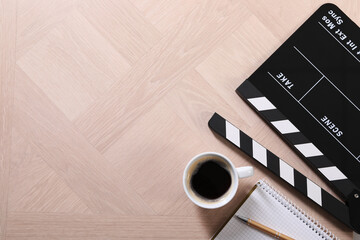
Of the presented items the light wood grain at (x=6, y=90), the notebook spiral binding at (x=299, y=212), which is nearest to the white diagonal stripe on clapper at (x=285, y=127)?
the notebook spiral binding at (x=299, y=212)

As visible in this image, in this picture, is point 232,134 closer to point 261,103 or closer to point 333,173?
point 261,103

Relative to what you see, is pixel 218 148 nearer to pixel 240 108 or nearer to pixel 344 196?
pixel 240 108

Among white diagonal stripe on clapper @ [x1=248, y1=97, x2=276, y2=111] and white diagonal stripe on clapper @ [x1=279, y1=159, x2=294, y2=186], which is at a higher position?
white diagonal stripe on clapper @ [x1=248, y1=97, x2=276, y2=111]

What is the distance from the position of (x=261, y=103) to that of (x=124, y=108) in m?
0.26

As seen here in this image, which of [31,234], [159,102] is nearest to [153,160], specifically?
[159,102]

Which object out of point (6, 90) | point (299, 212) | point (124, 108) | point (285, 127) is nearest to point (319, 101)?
point (285, 127)

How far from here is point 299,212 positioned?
78 cm

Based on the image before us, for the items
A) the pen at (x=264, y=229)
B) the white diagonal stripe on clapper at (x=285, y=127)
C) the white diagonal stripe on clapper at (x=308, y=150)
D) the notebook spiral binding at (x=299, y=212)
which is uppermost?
the white diagonal stripe on clapper at (x=285, y=127)

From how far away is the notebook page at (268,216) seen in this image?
2.55 ft

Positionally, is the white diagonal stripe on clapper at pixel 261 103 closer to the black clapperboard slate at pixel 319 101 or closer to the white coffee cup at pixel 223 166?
the black clapperboard slate at pixel 319 101

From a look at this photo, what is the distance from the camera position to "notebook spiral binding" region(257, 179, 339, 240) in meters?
0.77

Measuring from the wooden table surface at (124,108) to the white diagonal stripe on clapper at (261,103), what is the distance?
2cm

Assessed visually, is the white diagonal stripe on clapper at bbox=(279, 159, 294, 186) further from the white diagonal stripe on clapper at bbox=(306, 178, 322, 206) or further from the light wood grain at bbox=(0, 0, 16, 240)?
the light wood grain at bbox=(0, 0, 16, 240)

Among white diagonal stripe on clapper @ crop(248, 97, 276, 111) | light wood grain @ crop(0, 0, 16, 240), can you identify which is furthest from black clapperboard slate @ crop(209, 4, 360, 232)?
light wood grain @ crop(0, 0, 16, 240)
